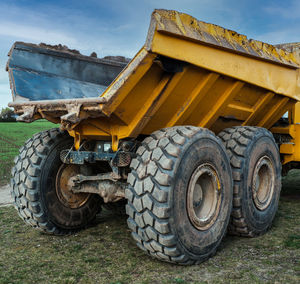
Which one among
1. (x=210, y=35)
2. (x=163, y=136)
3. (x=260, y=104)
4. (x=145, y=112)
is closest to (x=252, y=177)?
(x=260, y=104)

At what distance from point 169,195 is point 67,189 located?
169 centimetres

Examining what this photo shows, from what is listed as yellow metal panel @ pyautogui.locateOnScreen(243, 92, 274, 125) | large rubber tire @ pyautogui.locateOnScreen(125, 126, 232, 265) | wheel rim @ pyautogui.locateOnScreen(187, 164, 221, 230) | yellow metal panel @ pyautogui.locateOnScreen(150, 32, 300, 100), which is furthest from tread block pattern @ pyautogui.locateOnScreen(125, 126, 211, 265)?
yellow metal panel @ pyautogui.locateOnScreen(243, 92, 274, 125)

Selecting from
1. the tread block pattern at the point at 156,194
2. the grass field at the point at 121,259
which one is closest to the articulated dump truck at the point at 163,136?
the tread block pattern at the point at 156,194

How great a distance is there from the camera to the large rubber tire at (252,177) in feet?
12.2

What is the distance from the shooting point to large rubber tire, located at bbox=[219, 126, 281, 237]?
3.71 metres

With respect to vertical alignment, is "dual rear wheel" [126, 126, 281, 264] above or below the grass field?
above

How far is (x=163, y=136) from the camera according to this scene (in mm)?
3109

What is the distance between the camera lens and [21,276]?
2928 millimetres

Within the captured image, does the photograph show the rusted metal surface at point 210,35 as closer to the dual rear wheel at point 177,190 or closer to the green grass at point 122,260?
the dual rear wheel at point 177,190

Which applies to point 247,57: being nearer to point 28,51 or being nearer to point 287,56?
point 287,56

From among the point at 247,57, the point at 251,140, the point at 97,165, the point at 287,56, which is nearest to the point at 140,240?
the point at 97,165

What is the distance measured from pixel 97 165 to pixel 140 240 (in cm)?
135

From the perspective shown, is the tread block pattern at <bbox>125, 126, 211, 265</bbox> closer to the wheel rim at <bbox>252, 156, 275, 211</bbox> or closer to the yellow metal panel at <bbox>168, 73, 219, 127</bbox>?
the yellow metal panel at <bbox>168, 73, 219, 127</bbox>

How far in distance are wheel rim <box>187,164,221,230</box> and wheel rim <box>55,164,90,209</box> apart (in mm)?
1524
